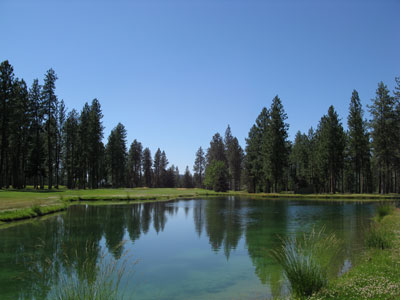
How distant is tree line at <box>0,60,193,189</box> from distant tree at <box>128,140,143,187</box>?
973 centimetres

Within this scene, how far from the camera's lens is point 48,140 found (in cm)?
5378

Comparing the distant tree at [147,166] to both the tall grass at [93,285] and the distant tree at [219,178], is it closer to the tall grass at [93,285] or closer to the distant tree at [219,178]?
the distant tree at [219,178]

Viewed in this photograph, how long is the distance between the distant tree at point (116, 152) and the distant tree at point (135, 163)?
22389mm

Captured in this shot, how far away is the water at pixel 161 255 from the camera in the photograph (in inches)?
382

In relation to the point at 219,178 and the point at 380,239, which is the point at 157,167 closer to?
the point at 219,178

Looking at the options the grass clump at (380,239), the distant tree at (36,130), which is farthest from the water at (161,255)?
the distant tree at (36,130)

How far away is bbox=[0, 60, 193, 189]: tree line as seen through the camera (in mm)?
46469

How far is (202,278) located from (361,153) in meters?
60.3

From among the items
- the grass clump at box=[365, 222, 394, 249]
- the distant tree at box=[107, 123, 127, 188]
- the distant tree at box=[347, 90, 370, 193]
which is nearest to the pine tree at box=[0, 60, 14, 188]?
the distant tree at box=[107, 123, 127, 188]

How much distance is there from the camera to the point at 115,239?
700 inches

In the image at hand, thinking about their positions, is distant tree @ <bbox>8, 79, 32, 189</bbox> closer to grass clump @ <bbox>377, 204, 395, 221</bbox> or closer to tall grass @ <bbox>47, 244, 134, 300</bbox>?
tall grass @ <bbox>47, 244, 134, 300</bbox>

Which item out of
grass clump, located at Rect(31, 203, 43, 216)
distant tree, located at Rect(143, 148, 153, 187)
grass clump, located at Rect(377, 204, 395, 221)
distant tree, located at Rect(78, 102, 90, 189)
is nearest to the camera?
grass clump, located at Rect(377, 204, 395, 221)

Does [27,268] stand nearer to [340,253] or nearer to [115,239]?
[115,239]

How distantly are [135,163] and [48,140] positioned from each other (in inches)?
2370
